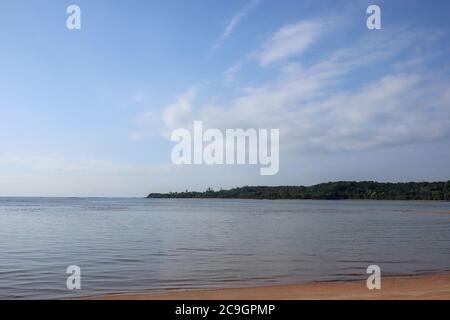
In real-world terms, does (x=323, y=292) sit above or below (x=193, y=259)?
above

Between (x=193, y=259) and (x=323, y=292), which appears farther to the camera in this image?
(x=193, y=259)

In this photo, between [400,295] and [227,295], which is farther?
[227,295]

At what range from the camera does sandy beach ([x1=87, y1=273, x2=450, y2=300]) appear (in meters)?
12.4

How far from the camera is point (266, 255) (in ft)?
73.3

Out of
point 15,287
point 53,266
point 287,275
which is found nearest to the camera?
point 15,287

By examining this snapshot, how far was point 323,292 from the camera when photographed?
43.4 feet

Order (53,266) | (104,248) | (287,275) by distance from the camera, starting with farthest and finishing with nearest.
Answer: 1. (104,248)
2. (53,266)
3. (287,275)

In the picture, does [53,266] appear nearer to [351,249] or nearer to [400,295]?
[400,295]

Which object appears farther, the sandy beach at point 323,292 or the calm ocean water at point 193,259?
the calm ocean water at point 193,259

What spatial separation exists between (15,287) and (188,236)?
18.0m

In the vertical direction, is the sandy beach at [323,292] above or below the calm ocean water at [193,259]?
above

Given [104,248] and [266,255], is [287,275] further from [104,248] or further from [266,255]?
[104,248]

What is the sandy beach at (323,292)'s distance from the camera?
1239 cm
